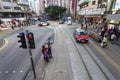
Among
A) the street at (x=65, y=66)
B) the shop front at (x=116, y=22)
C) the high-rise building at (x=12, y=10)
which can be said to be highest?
the high-rise building at (x=12, y=10)

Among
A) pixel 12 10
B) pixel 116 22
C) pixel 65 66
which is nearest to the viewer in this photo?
pixel 65 66

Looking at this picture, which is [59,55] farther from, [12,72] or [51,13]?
[51,13]

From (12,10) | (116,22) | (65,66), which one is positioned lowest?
(65,66)

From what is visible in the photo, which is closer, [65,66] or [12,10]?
[65,66]

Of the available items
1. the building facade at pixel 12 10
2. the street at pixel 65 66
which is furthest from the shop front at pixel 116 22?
the building facade at pixel 12 10

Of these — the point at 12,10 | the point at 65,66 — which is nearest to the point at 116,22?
the point at 65,66

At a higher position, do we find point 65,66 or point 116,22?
point 116,22

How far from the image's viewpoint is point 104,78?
9.34 metres

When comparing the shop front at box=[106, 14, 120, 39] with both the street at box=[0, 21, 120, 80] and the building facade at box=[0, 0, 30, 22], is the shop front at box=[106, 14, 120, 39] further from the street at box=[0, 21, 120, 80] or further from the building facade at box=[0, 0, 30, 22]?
the building facade at box=[0, 0, 30, 22]

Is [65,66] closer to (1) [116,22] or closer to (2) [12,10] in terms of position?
(1) [116,22]

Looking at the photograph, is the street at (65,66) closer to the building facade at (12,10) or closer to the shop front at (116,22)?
the shop front at (116,22)

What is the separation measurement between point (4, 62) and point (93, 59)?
800cm

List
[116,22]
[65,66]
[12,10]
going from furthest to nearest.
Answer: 1. [12,10]
2. [116,22]
3. [65,66]

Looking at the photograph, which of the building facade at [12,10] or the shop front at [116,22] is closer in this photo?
the shop front at [116,22]
